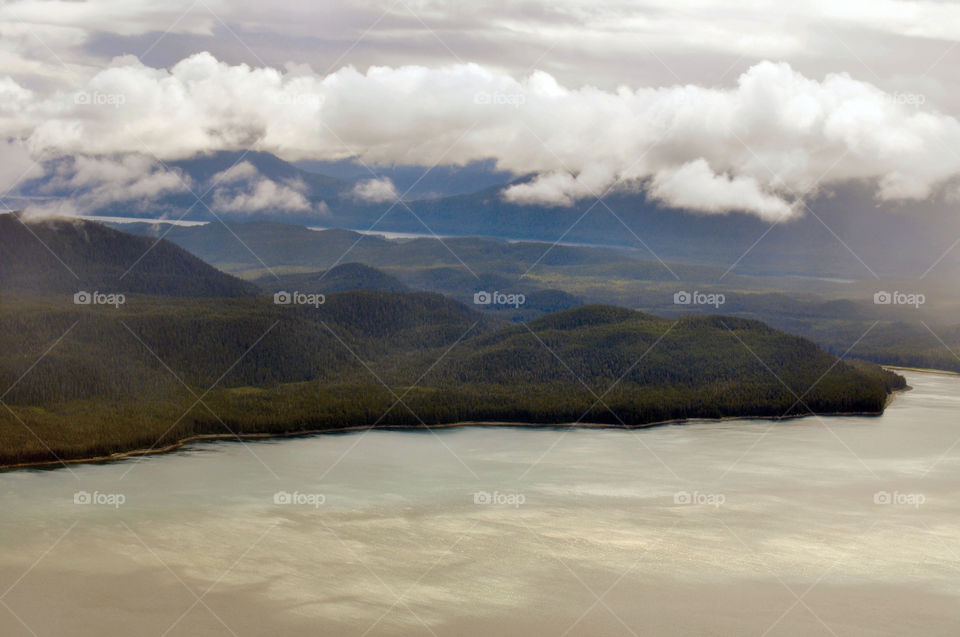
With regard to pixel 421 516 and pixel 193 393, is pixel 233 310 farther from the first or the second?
pixel 421 516

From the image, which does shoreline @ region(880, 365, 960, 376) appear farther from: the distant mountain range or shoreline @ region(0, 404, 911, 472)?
shoreline @ region(0, 404, 911, 472)

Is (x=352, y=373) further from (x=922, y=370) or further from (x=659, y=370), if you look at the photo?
(x=922, y=370)

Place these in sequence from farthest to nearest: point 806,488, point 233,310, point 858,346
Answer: point 858,346 → point 233,310 → point 806,488

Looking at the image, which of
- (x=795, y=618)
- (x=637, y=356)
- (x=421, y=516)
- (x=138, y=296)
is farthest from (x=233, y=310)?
(x=795, y=618)

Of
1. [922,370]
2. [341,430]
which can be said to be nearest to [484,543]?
[341,430]

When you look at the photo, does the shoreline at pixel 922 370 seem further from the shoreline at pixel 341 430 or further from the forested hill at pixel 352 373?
the shoreline at pixel 341 430

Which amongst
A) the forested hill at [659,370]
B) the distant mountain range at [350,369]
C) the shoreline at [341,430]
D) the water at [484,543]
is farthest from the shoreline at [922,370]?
the water at [484,543]
